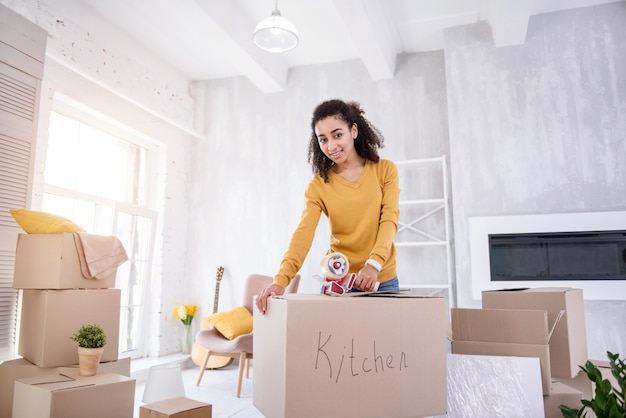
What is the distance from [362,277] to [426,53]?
10.8 feet

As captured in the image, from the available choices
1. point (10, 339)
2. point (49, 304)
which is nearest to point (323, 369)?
point (49, 304)

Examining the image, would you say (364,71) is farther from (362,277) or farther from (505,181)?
(362,277)

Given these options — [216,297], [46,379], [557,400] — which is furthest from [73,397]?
[216,297]

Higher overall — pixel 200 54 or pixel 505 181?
pixel 200 54

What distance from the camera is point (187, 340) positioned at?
4211 mm

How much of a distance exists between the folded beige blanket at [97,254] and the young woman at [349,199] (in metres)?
1.27

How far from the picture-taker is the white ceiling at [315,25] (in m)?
3.17

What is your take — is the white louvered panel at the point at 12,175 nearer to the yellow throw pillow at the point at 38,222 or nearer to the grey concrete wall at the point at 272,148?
the yellow throw pillow at the point at 38,222

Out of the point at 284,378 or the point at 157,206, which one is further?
the point at 157,206

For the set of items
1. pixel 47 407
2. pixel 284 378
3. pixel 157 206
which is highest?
pixel 157 206

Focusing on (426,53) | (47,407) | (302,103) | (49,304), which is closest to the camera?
(47,407)

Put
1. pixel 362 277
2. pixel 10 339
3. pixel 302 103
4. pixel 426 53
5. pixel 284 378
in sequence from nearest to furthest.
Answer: pixel 284 378
pixel 362 277
pixel 10 339
pixel 426 53
pixel 302 103

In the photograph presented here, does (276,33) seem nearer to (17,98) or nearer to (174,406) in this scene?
(17,98)

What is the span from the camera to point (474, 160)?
139 inches
